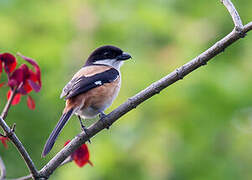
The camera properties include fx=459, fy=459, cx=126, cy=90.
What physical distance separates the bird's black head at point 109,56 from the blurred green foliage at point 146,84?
33 centimetres

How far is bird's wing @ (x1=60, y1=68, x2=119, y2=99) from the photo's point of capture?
3918 millimetres

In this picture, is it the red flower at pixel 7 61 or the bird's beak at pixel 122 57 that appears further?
the bird's beak at pixel 122 57

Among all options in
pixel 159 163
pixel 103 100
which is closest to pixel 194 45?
pixel 159 163

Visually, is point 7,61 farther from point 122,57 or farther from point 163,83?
point 122,57

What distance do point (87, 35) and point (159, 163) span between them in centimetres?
189

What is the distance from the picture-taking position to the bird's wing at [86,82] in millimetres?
3918

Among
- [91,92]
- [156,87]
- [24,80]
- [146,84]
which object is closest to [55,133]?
[24,80]

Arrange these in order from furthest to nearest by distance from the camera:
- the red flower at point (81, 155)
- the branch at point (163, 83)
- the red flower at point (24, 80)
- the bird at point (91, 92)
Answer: the bird at point (91, 92) → the red flower at point (81, 155) → the red flower at point (24, 80) → the branch at point (163, 83)

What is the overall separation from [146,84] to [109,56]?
1.67 ft

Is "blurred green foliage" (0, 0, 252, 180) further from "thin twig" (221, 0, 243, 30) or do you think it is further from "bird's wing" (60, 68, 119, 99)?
"thin twig" (221, 0, 243, 30)

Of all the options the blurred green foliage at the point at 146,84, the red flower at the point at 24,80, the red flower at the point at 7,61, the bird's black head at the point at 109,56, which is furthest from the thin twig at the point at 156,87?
the bird's black head at the point at 109,56

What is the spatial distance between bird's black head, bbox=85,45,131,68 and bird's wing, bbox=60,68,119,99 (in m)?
0.38

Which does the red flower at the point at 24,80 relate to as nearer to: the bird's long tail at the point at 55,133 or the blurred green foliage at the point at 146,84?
the bird's long tail at the point at 55,133

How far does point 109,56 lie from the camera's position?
4859 millimetres
